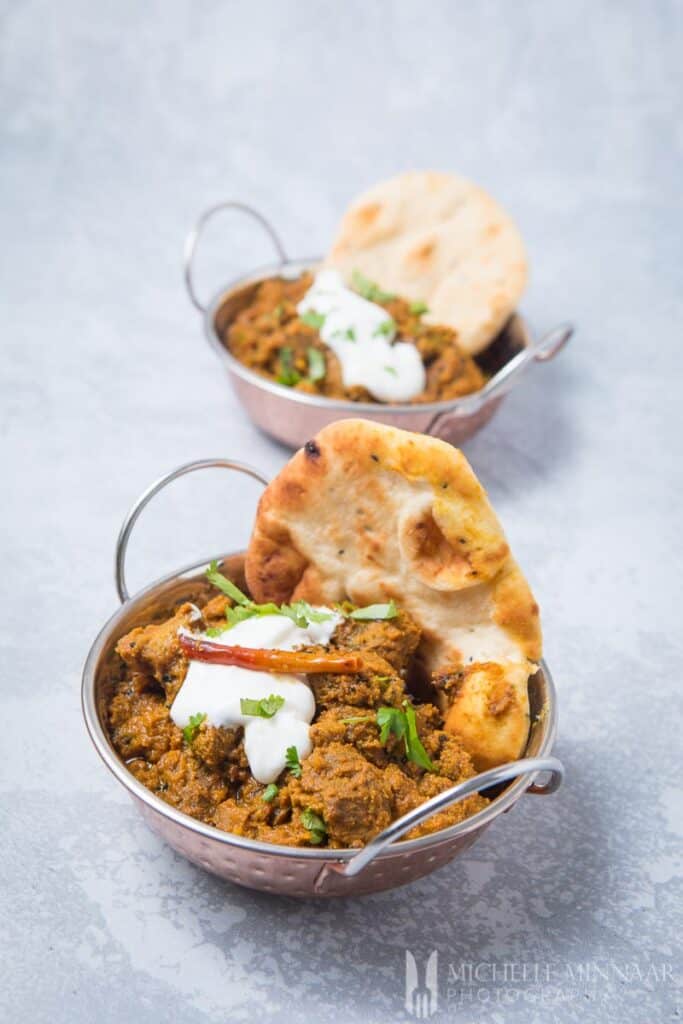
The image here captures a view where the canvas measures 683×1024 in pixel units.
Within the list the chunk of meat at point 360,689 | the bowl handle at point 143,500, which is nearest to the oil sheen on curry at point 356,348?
the bowl handle at point 143,500

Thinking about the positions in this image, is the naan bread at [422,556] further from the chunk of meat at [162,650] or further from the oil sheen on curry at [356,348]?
the oil sheen on curry at [356,348]

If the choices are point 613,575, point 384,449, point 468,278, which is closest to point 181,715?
point 384,449

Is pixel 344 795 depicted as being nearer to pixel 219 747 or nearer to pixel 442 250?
pixel 219 747

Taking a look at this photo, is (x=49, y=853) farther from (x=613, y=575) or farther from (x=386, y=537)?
(x=613, y=575)

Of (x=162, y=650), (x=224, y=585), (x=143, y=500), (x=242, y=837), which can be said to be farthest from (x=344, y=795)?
(x=143, y=500)

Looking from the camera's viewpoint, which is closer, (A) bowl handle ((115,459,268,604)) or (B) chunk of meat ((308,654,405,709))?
(B) chunk of meat ((308,654,405,709))

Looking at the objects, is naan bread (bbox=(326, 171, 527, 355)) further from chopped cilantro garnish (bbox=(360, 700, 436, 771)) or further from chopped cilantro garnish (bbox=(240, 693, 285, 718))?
chopped cilantro garnish (bbox=(240, 693, 285, 718))

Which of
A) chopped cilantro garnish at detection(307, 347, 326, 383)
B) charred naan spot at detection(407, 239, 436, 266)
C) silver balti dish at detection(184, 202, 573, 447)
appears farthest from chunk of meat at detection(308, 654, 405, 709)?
charred naan spot at detection(407, 239, 436, 266)

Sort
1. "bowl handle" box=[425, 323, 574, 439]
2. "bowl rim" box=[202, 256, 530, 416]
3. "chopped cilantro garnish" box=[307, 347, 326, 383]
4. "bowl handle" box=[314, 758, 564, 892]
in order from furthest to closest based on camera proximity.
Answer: "chopped cilantro garnish" box=[307, 347, 326, 383], "bowl handle" box=[425, 323, 574, 439], "bowl rim" box=[202, 256, 530, 416], "bowl handle" box=[314, 758, 564, 892]
